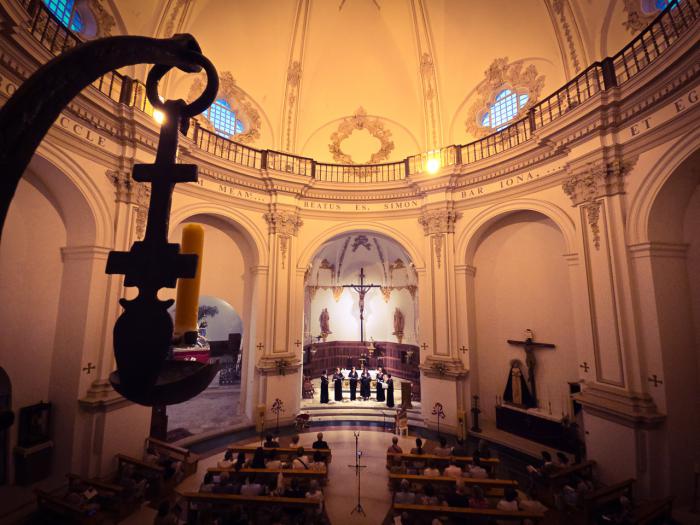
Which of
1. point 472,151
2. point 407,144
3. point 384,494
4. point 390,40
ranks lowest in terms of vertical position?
point 384,494

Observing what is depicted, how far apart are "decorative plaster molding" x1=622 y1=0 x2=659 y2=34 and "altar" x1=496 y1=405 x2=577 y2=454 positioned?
9.97 metres

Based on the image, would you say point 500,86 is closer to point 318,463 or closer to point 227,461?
point 318,463

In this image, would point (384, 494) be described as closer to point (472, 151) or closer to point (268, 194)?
point (268, 194)

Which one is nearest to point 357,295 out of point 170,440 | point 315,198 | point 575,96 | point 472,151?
point 315,198

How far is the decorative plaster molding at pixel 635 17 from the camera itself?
8047mm

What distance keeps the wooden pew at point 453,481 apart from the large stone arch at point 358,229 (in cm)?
656

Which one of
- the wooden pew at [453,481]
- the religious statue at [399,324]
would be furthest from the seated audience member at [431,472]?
the religious statue at [399,324]

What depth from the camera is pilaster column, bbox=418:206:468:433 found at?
35.8ft

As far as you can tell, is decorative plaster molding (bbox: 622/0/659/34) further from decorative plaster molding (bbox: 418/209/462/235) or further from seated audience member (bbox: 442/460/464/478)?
seated audience member (bbox: 442/460/464/478)

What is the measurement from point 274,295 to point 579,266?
878 centimetres

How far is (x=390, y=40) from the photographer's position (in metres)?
12.6

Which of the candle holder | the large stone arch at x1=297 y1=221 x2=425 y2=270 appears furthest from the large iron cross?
the candle holder

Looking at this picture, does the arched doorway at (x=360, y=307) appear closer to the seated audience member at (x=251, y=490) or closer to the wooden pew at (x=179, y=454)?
the wooden pew at (x=179, y=454)

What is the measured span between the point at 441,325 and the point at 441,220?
3.52 metres
